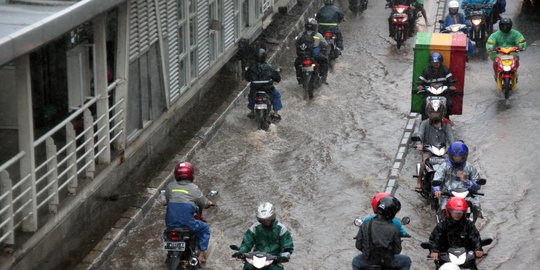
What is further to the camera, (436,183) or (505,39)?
(505,39)

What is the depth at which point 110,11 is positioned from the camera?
50.3ft

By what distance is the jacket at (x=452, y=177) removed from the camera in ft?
46.8

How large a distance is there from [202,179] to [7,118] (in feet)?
9.93

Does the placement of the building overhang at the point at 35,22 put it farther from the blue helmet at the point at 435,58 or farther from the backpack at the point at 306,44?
the backpack at the point at 306,44

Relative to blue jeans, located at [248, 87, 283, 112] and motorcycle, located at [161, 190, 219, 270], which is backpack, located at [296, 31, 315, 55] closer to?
blue jeans, located at [248, 87, 283, 112]

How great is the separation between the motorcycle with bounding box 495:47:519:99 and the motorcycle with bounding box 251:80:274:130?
15.2 feet

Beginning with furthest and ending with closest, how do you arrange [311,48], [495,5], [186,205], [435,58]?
[495,5] < [311,48] < [435,58] < [186,205]

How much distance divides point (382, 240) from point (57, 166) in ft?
12.9

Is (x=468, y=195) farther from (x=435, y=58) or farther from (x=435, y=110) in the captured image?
(x=435, y=58)

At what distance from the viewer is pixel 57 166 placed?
42.7 feet

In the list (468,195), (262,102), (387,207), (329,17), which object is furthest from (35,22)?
(329,17)

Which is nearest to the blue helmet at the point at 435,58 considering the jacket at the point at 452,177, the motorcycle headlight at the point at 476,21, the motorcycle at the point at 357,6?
the jacket at the point at 452,177

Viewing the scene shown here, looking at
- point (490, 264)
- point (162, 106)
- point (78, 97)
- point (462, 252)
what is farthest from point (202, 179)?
point (462, 252)

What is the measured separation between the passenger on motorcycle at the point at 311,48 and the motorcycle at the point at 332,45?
94 centimetres
